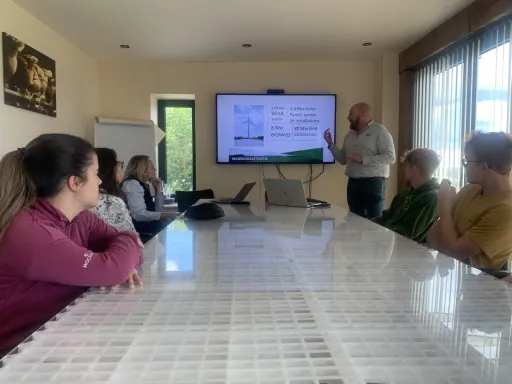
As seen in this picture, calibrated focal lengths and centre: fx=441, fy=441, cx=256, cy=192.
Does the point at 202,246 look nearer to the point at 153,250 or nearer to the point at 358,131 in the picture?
the point at 153,250

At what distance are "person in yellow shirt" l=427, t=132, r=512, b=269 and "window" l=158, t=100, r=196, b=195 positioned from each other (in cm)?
424

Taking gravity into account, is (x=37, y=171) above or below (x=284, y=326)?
above

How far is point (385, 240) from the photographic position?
144cm

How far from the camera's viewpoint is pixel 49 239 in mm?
922

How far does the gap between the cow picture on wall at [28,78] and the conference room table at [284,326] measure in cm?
303

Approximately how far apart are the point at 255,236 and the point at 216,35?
10.8 feet

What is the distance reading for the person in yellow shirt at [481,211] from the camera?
5.22 ft

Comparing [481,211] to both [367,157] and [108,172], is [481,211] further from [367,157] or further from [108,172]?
[367,157]

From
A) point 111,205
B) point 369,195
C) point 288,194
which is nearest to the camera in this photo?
point 111,205

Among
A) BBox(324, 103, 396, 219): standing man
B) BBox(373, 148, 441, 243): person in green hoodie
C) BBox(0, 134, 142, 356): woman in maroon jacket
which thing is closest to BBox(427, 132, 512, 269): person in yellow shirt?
BBox(373, 148, 441, 243): person in green hoodie

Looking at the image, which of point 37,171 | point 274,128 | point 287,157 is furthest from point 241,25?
point 37,171

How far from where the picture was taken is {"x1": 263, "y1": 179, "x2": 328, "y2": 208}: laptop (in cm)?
263

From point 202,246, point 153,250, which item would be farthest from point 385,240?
point 153,250

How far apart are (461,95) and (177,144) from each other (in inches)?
135
